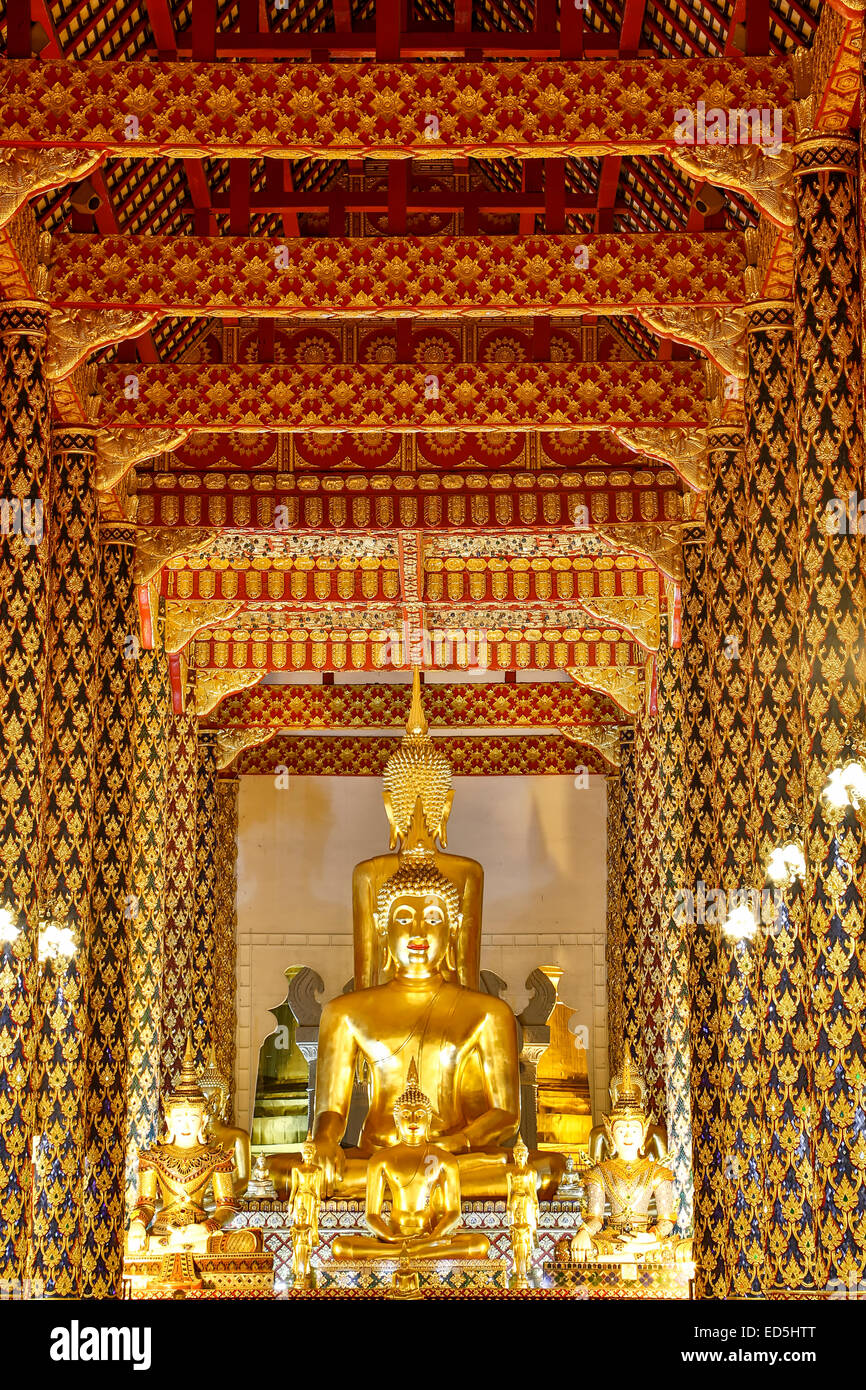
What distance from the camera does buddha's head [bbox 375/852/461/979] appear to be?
13.8m

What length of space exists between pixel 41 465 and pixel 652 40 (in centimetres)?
512

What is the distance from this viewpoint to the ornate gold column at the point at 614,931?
19.6 metres

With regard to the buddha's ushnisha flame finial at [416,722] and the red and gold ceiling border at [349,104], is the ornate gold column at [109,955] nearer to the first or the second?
the buddha's ushnisha flame finial at [416,722]

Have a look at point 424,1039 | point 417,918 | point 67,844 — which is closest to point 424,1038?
point 424,1039

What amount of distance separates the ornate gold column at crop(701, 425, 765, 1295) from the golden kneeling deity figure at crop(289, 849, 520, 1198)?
7.36ft

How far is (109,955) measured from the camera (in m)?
12.8

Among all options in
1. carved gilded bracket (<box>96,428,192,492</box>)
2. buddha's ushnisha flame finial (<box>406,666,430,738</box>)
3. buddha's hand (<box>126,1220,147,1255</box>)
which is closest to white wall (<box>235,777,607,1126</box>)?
buddha's ushnisha flame finial (<box>406,666,430,738</box>)

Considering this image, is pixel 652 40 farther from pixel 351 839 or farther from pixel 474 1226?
pixel 351 839

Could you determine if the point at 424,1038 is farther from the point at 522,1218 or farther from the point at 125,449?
the point at 125,449

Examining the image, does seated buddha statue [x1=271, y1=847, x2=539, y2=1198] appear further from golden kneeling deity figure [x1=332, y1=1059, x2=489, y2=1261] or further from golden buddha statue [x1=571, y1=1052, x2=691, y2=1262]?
golden kneeling deity figure [x1=332, y1=1059, x2=489, y2=1261]

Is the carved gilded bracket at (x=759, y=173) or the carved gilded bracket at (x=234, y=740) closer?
the carved gilded bracket at (x=759, y=173)

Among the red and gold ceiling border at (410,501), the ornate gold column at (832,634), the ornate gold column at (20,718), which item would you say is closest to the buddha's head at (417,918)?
the red and gold ceiling border at (410,501)

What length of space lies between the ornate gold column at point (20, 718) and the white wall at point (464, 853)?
11.8 metres
